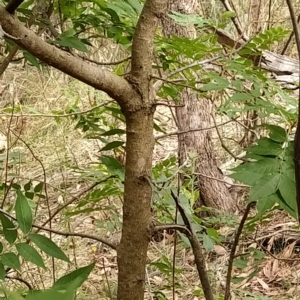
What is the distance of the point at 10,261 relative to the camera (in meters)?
0.62

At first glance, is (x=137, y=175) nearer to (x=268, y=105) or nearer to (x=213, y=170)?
(x=268, y=105)

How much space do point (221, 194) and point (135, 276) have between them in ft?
5.80

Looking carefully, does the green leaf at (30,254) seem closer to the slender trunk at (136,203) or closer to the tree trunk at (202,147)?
the slender trunk at (136,203)

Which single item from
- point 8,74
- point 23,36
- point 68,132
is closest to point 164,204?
point 23,36

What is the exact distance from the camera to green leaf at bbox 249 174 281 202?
2.14 ft

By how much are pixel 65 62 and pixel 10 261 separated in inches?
9.4

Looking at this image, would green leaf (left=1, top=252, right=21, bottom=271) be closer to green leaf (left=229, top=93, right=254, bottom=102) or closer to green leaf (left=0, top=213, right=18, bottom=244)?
green leaf (left=0, top=213, right=18, bottom=244)

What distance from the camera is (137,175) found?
0.67m

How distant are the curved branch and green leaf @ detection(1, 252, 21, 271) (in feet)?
0.73

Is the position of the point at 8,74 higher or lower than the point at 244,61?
higher

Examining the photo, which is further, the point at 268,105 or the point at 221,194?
the point at 221,194

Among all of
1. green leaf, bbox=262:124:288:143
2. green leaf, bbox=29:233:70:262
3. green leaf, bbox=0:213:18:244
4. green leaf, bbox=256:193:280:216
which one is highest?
green leaf, bbox=262:124:288:143

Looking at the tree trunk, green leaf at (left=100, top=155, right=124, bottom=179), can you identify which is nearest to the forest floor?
the tree trunk

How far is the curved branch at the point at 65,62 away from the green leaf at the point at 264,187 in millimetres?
190
